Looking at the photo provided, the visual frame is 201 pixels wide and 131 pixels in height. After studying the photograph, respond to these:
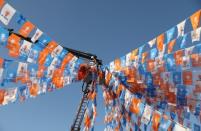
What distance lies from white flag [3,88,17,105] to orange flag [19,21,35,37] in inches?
87.8

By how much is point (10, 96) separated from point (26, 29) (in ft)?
8.43

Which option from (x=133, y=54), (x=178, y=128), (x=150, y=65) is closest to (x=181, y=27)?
(x=150, y=65)

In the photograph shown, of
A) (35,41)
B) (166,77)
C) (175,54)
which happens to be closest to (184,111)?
(166,77)

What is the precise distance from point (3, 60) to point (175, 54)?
5.97m

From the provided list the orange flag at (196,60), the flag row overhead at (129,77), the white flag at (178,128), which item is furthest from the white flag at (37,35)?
the white flag at (178,128)

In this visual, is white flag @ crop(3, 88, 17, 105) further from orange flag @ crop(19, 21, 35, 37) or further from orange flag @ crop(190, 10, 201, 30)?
orange flag @ crop(190, 10, 201, 30)

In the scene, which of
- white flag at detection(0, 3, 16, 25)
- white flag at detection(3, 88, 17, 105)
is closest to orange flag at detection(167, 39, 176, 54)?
white flag at detection(0, 3, 16, 25)

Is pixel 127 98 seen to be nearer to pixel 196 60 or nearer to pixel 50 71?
pixel 50 71

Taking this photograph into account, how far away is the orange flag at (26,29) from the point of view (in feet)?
43.4

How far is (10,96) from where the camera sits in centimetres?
1398

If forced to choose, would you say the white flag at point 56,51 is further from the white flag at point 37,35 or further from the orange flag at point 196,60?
the orange flag at point 196,60

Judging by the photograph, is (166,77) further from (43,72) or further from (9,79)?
(9,79)

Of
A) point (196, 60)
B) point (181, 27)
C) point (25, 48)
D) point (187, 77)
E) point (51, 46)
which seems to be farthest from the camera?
point (51, 46)

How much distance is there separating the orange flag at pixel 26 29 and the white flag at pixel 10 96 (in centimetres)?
223
